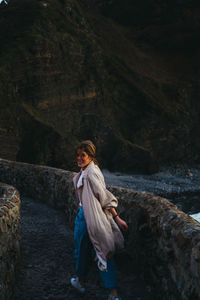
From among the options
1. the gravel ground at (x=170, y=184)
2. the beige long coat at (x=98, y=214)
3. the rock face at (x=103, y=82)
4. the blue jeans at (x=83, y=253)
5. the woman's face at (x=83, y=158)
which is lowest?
the gravel ground at (x=170, y=184)

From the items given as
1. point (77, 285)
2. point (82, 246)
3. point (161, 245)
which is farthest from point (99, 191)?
point (77, 285)

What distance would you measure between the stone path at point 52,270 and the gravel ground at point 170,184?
801 inches

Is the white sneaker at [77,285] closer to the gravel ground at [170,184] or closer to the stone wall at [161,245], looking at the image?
the stone wall at [161,245]

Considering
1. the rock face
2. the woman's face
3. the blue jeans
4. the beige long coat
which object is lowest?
the blue jeans

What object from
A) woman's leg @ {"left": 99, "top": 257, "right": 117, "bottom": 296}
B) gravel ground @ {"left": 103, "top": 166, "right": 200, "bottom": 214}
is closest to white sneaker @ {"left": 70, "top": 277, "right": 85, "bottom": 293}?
woman's leg @ {"left": 99, "top": 257, "right": 117, "bottom": 296}

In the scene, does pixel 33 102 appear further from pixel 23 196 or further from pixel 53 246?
pixel 53 246

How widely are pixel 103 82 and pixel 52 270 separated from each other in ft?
98.2

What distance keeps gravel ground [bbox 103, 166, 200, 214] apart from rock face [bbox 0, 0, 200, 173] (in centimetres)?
165

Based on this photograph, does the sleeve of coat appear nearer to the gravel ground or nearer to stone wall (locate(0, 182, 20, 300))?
stone wall (locate(0, 182, 20, 300))

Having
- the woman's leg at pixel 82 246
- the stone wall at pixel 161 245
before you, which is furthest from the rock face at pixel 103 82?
the woman's leg at pixel 82 246

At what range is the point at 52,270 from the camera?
4887mm

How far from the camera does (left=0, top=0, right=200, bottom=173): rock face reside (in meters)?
22.9

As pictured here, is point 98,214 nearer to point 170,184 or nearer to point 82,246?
point 82,246

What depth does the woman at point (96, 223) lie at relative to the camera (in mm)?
3693
